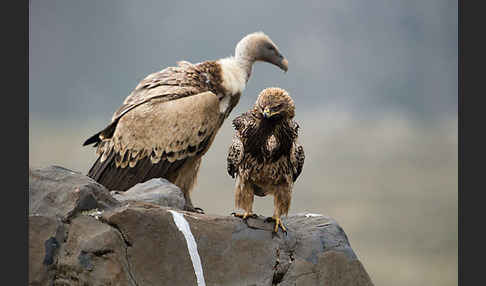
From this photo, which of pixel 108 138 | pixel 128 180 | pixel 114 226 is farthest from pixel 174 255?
pixel 108 138

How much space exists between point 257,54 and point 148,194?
121 inches

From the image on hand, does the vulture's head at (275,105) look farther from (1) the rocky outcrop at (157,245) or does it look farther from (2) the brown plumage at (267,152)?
(1) the rocky outcrop at (157,245)

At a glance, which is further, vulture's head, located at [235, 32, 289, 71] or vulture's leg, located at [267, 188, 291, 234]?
vulture's head, located at [235, 32, 289, 71]

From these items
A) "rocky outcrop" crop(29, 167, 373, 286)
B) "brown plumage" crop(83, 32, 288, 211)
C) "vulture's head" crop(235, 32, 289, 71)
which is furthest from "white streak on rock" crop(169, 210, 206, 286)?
"vulture's head" crop(235, 32, 289, 71)

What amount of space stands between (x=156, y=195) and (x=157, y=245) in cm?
69

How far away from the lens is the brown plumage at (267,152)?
4.22 m

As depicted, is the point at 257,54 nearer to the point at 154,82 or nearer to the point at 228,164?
the point at 154,82

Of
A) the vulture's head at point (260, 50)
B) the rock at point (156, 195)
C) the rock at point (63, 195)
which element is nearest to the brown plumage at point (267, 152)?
the rock at point (156, 195)

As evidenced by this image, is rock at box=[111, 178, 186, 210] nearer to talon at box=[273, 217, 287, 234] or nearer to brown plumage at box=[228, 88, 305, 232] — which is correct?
brown plumage at box=[228, 88, 305, 232]

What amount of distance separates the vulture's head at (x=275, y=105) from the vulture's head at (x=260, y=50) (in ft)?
9.89

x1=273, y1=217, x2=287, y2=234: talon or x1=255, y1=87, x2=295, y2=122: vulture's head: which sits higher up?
x1=255, y1=87, x2=295, y2=122: vulture's head

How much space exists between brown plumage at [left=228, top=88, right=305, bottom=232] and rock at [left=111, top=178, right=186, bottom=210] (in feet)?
1.55

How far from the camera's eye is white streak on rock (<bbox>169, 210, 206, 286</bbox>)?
4125 mm

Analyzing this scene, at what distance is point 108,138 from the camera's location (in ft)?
21.8
